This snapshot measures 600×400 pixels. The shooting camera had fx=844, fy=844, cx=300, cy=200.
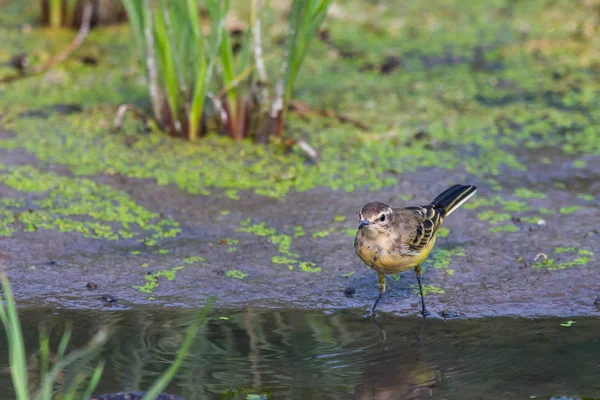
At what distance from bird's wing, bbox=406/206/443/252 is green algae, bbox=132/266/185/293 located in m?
1.63

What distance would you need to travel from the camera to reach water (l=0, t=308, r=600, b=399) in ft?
14.0

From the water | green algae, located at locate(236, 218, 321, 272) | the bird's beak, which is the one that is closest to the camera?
the water

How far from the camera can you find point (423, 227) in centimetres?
539

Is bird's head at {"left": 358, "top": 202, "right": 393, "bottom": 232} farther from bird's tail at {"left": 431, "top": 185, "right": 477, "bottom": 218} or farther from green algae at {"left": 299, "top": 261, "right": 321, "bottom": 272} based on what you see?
green algae at {"left": 299, "top": 261, "right": 321, "bottom": 272}

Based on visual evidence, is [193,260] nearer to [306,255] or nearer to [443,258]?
[306,255]

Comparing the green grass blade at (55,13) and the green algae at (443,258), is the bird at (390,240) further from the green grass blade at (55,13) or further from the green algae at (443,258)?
the green grass blade at (55,13)

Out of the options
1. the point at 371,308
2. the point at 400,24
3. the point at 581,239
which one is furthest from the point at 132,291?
the point at 400,24

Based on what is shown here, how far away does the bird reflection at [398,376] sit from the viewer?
14.0ft

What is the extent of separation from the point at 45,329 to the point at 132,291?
70cm

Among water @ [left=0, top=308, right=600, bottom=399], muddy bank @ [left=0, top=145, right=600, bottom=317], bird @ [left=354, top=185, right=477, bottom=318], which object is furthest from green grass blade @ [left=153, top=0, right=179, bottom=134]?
bird @ [left=354, top=185, right=477, bottom=318]

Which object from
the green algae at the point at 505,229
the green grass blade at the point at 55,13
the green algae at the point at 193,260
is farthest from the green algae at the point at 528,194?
the green grass blade at the point at 55,13

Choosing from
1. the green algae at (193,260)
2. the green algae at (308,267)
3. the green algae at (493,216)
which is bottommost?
the green algae at (308,267)

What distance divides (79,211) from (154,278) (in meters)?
1.14

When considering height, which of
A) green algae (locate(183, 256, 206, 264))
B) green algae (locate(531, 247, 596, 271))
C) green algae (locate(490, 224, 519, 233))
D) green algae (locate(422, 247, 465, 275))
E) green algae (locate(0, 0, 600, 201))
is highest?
green algae (locate(0, 0, 600, 201))
